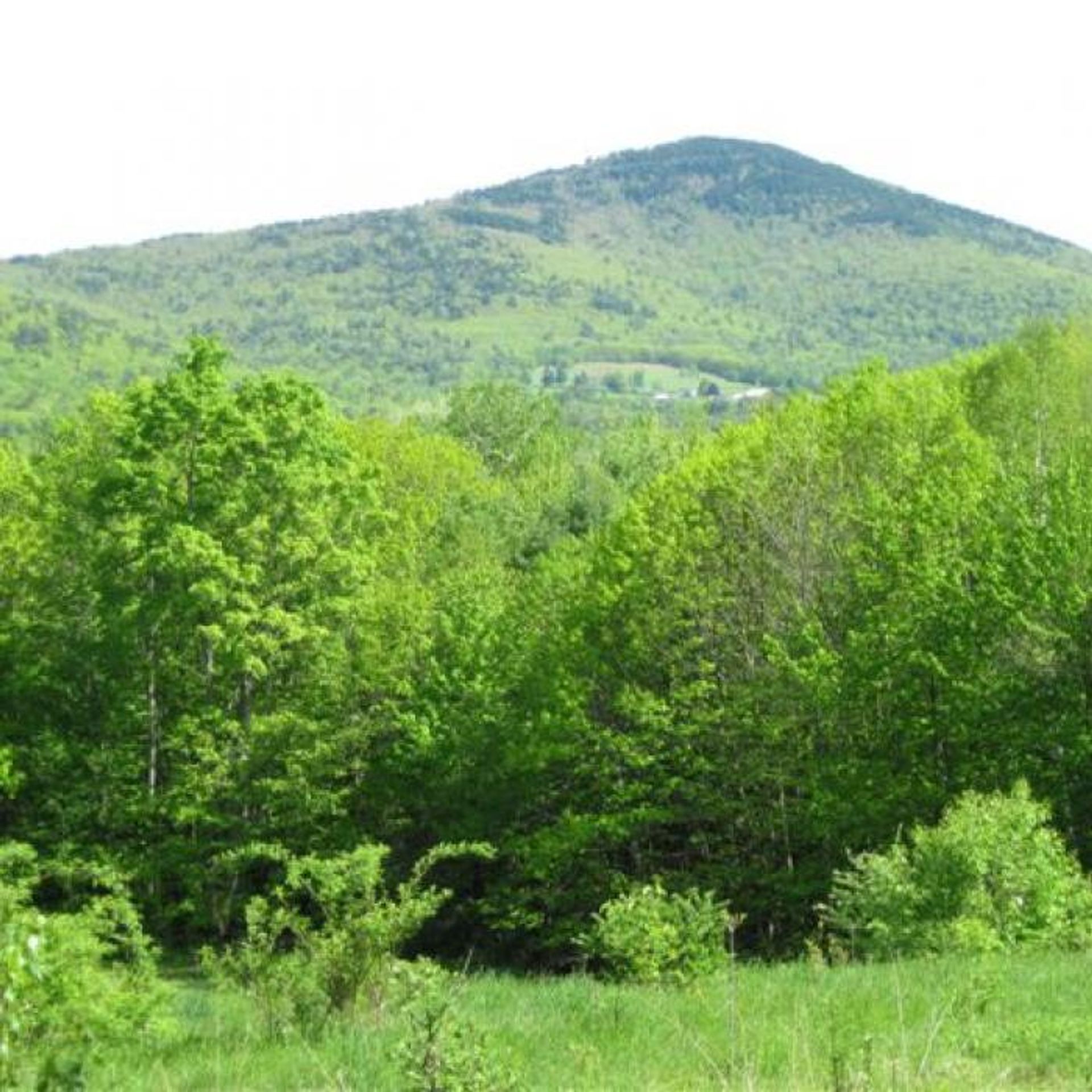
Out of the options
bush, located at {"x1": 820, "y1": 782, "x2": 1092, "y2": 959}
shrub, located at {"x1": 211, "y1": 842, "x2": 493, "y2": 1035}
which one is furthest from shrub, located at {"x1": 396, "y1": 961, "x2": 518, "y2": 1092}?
bush, located at {"x1": 820, "y1": 782, "x2": 1092, "y2": 959}

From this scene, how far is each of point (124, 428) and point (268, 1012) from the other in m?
27.0

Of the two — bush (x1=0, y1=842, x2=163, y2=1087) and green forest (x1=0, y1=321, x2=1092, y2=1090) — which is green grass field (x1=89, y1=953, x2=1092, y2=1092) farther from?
green forest (x1=0, y1=321, x2=1092, y2=1090)

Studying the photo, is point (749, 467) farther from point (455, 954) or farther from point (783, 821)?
point (455, 954)

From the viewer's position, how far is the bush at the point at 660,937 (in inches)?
746

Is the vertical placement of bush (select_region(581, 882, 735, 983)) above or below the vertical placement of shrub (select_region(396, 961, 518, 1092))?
below

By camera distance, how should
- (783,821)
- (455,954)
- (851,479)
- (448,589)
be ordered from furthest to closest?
(448,589) → (455,954) → (851,479) → (783,821)

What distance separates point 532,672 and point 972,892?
20572mm

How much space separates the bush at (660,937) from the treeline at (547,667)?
1241cm

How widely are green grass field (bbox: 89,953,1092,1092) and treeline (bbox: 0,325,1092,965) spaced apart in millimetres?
16240

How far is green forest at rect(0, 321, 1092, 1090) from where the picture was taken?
107 feet

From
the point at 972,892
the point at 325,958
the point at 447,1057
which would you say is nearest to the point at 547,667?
the point at 972,892

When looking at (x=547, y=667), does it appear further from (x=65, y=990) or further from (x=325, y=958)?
(x=65, y=990)

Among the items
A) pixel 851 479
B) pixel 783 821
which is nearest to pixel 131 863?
pixel 783 821

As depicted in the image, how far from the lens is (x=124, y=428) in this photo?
1527 inches
